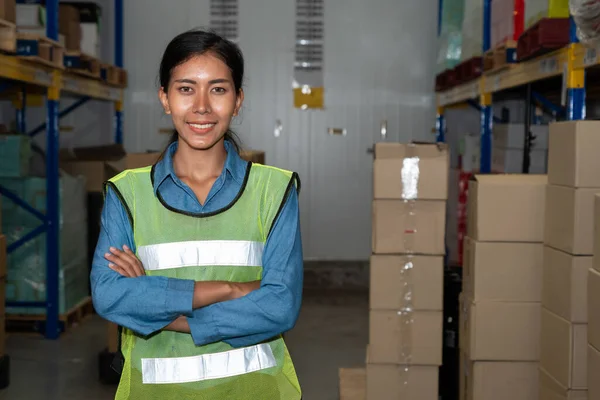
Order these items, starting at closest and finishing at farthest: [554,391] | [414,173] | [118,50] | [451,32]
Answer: [554,391], [414,173], [451,32], [118,50]

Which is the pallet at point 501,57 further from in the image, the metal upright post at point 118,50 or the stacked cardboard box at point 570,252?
the metal upright post at point 118,50

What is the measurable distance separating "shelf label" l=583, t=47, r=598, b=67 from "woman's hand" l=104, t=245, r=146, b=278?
251cm

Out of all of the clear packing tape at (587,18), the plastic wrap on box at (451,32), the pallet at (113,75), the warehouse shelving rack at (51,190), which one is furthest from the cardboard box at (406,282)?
the pallet at (113,75)

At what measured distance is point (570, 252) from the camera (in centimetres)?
A: 329

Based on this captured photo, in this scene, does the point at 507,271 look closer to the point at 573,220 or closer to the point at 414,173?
the point at 573,220

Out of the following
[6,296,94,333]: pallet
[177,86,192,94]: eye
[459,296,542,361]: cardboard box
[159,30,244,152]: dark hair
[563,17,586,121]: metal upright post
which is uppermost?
[563,17,586,121]: metal upright post

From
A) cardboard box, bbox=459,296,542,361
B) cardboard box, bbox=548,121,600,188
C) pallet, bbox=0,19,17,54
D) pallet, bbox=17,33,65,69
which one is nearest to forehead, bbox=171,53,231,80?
cardboard box, bbox=548,121,600,188

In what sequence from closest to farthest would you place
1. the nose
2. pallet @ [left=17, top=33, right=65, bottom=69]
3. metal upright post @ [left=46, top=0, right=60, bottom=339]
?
the nose
pallet @ [left=17, top=33, right=65, bottom=69]
metal upright post @ [left=46, top=0, right=60, bottom=339]

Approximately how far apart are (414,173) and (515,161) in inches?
83.6

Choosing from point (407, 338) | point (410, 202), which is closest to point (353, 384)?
point (407, 338)

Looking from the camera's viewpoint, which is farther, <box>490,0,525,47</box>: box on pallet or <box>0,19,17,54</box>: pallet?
<box>490,0,525,47</box>: box on pallet

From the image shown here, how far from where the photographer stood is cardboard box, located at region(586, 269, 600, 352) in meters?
2.79

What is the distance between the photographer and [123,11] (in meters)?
8.27

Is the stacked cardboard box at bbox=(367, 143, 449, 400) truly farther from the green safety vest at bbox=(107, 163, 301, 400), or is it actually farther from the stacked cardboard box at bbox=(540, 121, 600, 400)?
the green safety vest at bbox=(107, 163, 301, 400)
